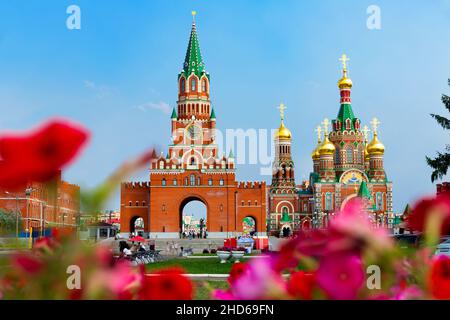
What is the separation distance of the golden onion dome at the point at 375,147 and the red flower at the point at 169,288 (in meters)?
51.0

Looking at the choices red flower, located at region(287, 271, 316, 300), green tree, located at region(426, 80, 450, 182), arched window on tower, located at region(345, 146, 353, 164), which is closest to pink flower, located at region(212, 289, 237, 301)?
red flower, located at region(287, 271, 316, 300)

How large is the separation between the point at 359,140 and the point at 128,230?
861 inches

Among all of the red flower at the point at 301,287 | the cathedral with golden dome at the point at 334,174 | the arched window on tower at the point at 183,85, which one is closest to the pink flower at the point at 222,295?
the red flower at the point at 301,287

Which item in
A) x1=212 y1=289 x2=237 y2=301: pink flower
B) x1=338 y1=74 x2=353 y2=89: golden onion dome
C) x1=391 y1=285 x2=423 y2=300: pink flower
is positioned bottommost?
x1=212 y1=289 x2=237 y2=301: pink flower

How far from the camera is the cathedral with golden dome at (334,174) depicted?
50375mm

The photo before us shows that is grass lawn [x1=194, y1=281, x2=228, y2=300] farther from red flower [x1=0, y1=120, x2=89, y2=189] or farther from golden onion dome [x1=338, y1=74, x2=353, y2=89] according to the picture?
golden onion dome [x1=338, y1=74, x2=353, y2=89]

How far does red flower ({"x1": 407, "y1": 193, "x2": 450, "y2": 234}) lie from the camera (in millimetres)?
961

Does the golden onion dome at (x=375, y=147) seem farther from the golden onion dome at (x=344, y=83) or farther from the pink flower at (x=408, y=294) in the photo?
the pink flower at (x=408, y=294)

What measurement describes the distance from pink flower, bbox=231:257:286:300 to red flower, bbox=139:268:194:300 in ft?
0.48

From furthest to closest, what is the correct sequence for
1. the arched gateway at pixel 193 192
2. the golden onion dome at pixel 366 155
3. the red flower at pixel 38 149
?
A: the golden onion dome at pixel 366 155 < the arched gateway at pixel 193 192 < the red flower at pixel 38 149

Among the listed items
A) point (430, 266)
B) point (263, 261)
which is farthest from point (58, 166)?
point (430, 266)

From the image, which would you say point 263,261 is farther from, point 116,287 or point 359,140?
point 359,140

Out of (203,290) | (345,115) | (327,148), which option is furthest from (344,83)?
(203,290)

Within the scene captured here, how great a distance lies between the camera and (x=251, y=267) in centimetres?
94
